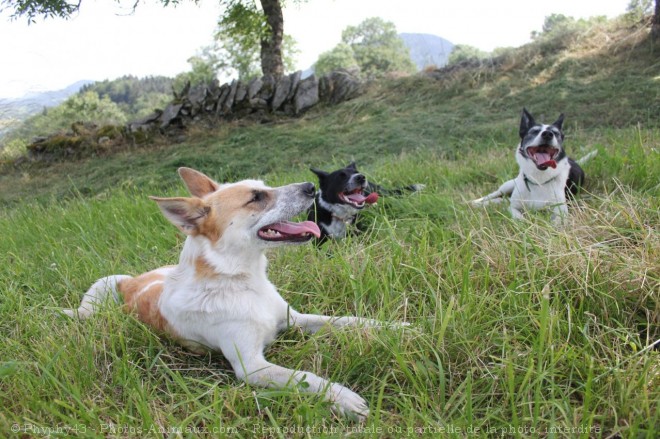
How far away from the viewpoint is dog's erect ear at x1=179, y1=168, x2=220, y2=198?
268 cm

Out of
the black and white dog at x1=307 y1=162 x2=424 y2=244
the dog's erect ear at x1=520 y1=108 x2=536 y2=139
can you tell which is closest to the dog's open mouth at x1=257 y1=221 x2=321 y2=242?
the black and white dog at x1=307 y1=162 x2=424 y2=244

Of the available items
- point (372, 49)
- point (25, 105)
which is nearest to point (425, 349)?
point (25, 105)

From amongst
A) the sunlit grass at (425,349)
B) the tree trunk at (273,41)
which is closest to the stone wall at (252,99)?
the tree trunk at (273,41)

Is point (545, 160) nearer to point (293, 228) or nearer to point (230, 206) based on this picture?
point (293, 228)

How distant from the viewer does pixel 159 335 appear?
2.42m

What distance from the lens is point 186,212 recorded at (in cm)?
231

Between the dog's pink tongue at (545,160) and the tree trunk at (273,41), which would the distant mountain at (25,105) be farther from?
the tree trunk at (273,41)

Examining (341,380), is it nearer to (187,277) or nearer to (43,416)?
(187,277)

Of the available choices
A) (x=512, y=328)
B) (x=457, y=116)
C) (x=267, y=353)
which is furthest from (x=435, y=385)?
(x=457, y=116)

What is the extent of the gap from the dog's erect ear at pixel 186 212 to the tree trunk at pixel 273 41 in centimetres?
1106

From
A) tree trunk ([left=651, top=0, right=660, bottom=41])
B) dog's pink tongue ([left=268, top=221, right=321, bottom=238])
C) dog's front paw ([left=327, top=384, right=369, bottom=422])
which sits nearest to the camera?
dog's front paw ([left=327, top=384, right=369, bottom=422])

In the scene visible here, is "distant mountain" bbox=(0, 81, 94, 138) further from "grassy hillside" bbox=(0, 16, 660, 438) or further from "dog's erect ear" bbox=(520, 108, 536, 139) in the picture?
"dog's erect ear" bbox=(520, 108, 536, 139)

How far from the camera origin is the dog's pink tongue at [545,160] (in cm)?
400

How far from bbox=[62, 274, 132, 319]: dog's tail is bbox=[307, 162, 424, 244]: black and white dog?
6.13 feet
